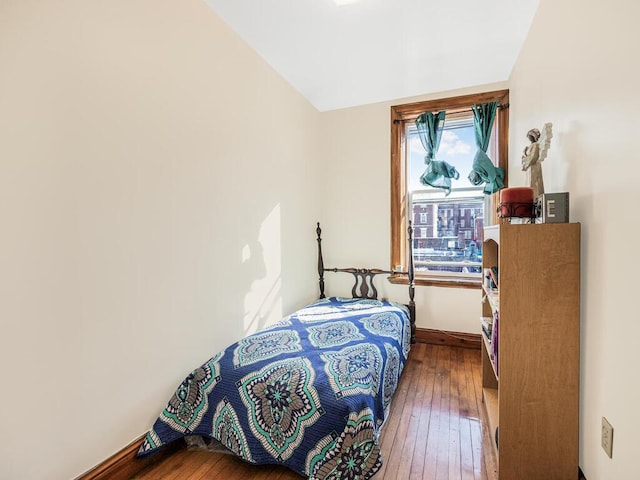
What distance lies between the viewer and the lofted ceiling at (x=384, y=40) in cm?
201

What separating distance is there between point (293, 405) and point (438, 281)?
2169 millimetres

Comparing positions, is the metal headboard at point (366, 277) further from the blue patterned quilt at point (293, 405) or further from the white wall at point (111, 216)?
the white wall at point (111, 216)

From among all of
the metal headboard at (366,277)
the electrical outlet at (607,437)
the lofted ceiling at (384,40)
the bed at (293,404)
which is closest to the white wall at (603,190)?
the electrical outlet at (607,437)

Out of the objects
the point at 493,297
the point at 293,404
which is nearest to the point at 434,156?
the point at 493,297

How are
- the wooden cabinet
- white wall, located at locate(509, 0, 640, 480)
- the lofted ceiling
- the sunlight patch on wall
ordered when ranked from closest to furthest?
white wall, located at locate(509, 0, 640, 480) → the wooden cabinet → the lofted ceiling → the sunlight patch on wall

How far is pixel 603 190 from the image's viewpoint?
3.91 feet

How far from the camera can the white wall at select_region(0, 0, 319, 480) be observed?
1146 mm

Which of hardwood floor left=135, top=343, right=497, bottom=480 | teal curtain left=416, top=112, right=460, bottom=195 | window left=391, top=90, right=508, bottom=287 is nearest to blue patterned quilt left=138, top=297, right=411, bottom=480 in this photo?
hardwood floor left=135, top=343, right=497, bottom=480

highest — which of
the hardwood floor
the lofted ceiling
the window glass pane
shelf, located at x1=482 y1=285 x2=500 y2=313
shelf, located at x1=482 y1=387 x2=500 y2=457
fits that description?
the lofted ceiling

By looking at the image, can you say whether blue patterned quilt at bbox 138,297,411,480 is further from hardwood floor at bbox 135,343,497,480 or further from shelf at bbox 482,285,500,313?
shelf at bbox 482,285,500,313

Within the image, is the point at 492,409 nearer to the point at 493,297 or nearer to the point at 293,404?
the point at 493,297

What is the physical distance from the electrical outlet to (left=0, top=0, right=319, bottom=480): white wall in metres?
1.96

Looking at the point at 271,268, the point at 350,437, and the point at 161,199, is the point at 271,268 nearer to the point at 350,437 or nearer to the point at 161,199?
the point at 161,199

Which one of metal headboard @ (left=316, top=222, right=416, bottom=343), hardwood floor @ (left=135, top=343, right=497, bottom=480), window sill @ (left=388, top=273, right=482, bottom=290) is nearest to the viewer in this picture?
hardwood floor @ (left=135, top=343, right=497, bottom=480)
